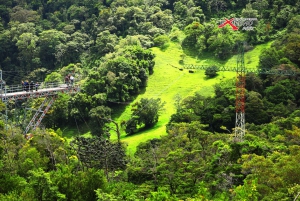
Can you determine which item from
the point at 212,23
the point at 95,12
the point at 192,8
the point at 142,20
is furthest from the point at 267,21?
the point at 95,12

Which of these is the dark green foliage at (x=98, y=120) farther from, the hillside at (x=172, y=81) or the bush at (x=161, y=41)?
the bush at (x=161, y=41)

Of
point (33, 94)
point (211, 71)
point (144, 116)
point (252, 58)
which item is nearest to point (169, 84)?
point (211, 71)

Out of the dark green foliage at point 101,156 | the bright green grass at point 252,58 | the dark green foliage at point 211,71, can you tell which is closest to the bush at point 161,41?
the bright green grass at point 252,58

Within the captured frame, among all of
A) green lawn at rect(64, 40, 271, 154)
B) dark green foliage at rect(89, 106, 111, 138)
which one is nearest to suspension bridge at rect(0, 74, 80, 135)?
dark green foliage at rect(89, 106, 111, 138)

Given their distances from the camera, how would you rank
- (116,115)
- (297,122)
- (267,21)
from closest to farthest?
1. (297,122)
2. (116,115)
3. (267,21)

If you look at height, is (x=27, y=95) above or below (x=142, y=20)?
below

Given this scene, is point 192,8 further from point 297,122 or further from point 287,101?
point 297,122

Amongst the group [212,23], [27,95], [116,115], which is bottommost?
[116,115]
